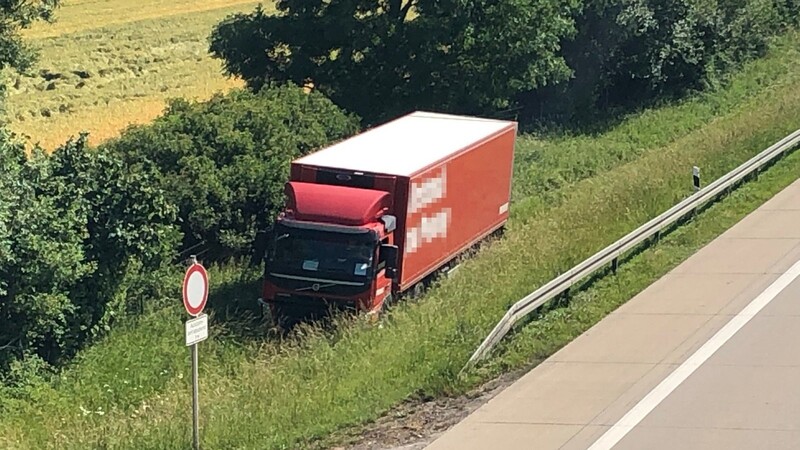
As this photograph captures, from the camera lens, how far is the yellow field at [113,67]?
42.6 m

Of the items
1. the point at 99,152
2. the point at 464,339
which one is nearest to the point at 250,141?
the point at 99,152

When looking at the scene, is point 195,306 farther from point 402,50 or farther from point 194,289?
point 402,50

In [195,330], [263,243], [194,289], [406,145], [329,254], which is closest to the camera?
[195,330]

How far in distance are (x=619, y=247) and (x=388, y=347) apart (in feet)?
11.2

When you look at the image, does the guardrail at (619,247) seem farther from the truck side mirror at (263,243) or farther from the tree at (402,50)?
the tree at (402,50)

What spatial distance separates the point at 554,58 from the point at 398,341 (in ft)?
73.8

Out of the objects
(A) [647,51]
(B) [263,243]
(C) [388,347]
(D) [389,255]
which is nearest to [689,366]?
(C) [388,347]

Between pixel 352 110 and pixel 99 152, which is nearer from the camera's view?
pixel 99 152

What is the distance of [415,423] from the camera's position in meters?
11.6

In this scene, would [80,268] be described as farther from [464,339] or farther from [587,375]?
[587,375]

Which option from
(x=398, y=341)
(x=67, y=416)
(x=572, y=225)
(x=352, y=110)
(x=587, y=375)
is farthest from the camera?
(x=352, y=110)

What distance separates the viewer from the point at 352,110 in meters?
35.3

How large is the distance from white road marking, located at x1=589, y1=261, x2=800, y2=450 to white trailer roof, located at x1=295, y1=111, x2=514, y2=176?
6.67 metres

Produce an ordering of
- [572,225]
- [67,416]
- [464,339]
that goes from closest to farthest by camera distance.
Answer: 1. [464,339]
2. [67,416]
3. [572,225]
